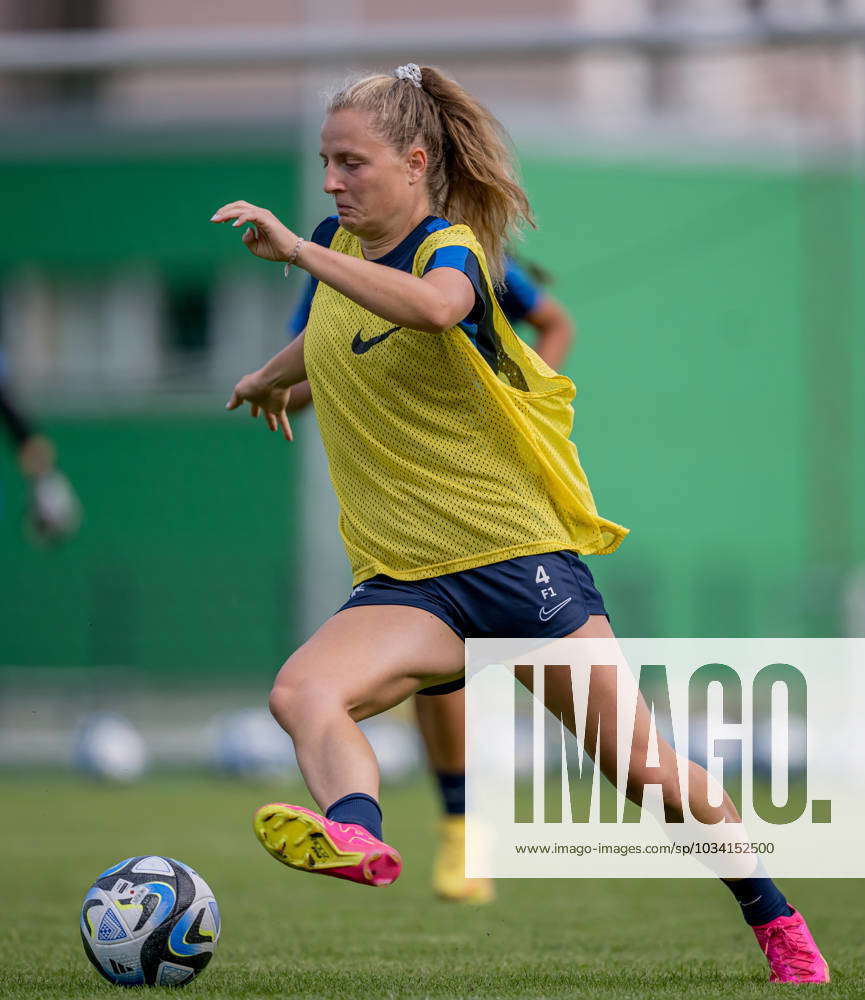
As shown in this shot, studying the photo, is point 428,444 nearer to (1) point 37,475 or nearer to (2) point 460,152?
(2) point 460,152

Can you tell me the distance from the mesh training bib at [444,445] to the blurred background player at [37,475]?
5756mm

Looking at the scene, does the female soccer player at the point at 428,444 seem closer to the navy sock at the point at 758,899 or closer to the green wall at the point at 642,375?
the navy sock at the point at 758,899

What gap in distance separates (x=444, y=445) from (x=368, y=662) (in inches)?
23.1

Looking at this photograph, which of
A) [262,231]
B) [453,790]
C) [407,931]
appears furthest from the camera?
[453,790]

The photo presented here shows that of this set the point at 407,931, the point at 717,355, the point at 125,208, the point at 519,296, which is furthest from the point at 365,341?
the point at 717,355

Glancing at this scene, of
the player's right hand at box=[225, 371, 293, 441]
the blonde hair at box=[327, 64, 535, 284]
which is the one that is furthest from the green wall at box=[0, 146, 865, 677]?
the blonde hair at box=[327, 64, 535, 284]

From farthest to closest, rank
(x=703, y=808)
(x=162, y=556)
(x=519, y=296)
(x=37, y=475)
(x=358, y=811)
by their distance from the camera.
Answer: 1. (x=162, y=556)
2. (x=37, y=475)
3. (x=519, y=296)
4. (x=703, y=808)
5. (x=358, y=811)

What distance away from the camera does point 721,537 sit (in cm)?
2095

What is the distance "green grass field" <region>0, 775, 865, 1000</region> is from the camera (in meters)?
4.70

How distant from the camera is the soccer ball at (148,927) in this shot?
462 centimetres

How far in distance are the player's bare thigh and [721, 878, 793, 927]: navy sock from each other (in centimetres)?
97

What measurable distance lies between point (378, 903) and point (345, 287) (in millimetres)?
3203

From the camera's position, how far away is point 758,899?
4797 millimetres

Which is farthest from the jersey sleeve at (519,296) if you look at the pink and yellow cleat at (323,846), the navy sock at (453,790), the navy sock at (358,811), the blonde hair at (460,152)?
the pink and yellow cleat at (323,846)
